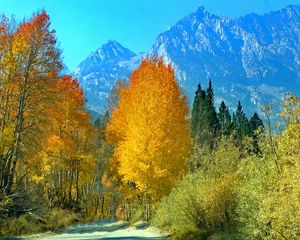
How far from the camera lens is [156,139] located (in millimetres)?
30797

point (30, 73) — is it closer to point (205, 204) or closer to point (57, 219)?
point (57, 219)

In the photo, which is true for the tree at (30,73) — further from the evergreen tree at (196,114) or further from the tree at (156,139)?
the evergreen tree at (196,114)

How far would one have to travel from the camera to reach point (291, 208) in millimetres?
12031

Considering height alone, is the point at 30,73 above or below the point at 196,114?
below

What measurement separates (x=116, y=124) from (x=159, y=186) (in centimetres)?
853

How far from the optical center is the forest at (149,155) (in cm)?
1504

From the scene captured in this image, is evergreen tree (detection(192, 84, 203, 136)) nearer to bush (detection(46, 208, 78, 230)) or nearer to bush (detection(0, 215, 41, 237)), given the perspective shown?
bush (detection(46, 208, 78, 230))

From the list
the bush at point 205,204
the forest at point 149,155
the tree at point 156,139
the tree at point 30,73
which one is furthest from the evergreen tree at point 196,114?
the bush at point 205,204

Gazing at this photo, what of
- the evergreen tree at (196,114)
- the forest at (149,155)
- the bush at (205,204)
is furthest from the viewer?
the evergreen tree at (196,114)

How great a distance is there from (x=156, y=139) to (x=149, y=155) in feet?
3.83

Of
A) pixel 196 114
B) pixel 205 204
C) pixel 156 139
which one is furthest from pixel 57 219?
pixel 196 114

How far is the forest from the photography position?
15039 mm

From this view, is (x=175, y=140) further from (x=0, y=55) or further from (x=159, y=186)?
(x=0, y=55)

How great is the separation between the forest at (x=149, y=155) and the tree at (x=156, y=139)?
0.23ft
